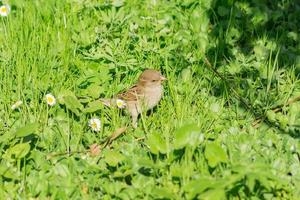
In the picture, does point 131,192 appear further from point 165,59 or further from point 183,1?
point 183,1

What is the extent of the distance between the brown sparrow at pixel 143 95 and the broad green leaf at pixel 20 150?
3.54 ft

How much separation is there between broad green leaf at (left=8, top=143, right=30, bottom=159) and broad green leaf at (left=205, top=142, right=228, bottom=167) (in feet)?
4.25

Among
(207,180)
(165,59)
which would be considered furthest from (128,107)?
(207,180)

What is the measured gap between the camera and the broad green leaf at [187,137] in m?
5.18

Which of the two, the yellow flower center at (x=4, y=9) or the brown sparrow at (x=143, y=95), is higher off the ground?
the yellow flower center at (x=4, y=9)

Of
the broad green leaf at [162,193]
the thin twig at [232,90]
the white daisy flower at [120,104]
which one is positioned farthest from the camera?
the thin twig at [232,90]

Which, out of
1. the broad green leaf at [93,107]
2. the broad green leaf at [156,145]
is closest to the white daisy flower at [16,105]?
the broad green leaf at [93,107]

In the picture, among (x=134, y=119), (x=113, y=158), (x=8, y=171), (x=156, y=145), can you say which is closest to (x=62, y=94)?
(x=134, y=119)

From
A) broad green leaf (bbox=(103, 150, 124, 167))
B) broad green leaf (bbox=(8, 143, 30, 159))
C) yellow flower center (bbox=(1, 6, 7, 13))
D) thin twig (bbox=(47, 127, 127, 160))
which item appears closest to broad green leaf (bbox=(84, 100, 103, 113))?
thin twig (bbox=(47, 127, 127, 160))

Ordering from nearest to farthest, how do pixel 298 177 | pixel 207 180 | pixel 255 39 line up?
pixel 207 180 → pixel 298 177 → pixel 255 39

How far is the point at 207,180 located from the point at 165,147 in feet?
2.04

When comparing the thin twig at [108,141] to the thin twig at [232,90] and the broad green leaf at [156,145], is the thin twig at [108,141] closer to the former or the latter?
the broad green leaf at [156,145]

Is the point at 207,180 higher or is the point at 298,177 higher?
the point at 207,180

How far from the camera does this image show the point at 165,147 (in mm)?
5312
